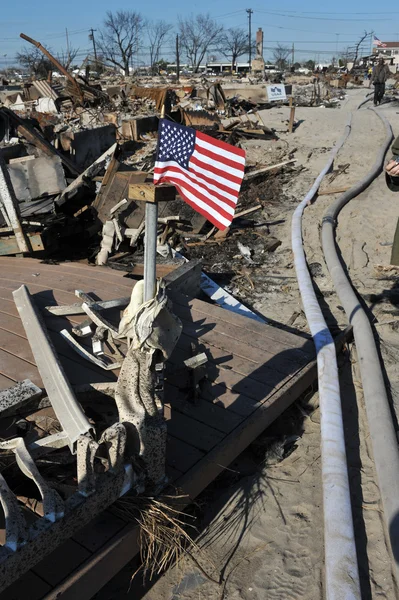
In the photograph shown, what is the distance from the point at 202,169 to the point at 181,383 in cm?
195

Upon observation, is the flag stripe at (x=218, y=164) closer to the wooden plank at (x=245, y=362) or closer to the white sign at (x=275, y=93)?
the wooden plank at (x=245, y=362)

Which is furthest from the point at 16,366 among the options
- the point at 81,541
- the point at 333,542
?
the point at 333,542

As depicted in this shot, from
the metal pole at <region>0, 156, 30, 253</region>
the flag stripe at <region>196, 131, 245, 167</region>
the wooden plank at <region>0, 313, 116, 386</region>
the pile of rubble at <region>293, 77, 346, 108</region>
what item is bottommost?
the wooden plank at <region>0, 313, 116, 386</region>

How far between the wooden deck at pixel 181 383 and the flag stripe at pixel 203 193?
5.44 feet

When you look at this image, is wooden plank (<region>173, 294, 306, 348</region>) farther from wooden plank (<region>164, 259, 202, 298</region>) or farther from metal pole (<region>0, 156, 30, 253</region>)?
metal pole (<region>0, 156, 30, 253</region>)

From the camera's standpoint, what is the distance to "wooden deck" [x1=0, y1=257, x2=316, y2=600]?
2.68 meters

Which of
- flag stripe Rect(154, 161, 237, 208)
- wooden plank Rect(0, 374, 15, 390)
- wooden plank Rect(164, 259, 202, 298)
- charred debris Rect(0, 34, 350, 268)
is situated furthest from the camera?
charred debris Rect(0, 34, 350, 268)

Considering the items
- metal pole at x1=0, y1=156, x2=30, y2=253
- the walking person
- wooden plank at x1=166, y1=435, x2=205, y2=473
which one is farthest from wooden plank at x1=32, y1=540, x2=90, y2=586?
the walking person

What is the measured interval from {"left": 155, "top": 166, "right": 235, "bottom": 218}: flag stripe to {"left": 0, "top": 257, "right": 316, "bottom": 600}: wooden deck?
5.44ft

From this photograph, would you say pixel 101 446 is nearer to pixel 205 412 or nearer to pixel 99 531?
pixel 99 531

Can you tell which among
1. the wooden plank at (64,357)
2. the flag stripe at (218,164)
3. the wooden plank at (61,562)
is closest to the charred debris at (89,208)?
the wooden plank at (64,357)

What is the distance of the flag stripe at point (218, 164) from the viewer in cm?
297

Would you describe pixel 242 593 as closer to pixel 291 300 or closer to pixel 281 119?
pixel 291 300

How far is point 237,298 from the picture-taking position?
7262 mm
